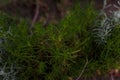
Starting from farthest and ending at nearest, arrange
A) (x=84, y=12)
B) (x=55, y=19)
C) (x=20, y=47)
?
1. (x=55, y=19)
2. (x=84, y=12)
3. (x=20, y=47)

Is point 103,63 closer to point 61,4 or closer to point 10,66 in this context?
point 10,66

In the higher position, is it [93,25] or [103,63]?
[93,25]

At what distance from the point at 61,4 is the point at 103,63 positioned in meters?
0.92

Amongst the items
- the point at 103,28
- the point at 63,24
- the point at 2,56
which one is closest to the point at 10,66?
the point at 2,56

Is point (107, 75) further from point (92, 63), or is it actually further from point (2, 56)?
point (2, 56)

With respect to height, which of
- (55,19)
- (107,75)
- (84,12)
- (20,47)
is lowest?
(107,75)

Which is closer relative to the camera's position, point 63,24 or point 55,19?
point 63,24

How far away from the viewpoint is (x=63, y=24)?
1.09 m

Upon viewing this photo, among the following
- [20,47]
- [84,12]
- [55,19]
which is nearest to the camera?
[20,47]

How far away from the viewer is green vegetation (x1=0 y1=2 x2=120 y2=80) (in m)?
1.09

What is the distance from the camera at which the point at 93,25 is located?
1.17m

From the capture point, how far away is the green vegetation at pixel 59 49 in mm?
→ 1089

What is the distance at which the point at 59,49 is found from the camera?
1078 mm

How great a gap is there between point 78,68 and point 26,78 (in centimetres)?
19
